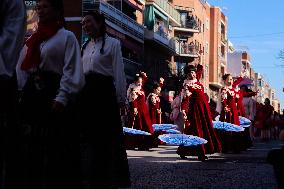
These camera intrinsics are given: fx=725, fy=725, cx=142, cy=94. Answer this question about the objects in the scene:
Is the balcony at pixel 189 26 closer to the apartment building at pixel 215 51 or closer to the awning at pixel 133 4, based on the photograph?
the apartment building at pixel 215 51

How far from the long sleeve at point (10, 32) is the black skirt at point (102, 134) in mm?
2978

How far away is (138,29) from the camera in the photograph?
5741 centimetres

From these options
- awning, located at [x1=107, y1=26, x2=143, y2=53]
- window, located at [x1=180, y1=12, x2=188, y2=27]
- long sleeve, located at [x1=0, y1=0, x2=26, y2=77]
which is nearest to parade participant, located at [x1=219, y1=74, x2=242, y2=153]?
long sleeve, located at [x1=0, y1=0, x2=26, y2=77]

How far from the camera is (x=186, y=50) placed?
73.6 metres

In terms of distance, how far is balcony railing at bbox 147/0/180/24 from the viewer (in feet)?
212

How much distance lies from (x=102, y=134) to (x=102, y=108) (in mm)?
255

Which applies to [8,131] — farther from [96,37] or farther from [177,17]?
[177,17]

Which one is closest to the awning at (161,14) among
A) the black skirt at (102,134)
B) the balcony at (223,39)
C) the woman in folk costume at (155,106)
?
the balcony at (223,39)

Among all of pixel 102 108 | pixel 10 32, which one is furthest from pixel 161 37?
pixel 10 32

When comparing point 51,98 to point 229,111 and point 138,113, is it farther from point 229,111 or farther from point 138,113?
Answer: point 138,113

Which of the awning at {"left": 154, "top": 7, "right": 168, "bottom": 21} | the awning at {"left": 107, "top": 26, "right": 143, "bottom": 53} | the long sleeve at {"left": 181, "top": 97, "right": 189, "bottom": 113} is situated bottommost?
the long sleeve at {"left": 181, "top": 97, "right": 189, "bottom": 113}

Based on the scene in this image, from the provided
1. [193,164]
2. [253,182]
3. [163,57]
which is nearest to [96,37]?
[253,182]

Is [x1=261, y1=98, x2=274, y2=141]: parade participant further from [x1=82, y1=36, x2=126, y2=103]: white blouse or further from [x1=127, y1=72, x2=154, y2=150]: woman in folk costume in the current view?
[x1=82, y1=36, x2=126, y2=103]: white blouse

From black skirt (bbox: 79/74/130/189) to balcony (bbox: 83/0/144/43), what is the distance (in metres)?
39.3
